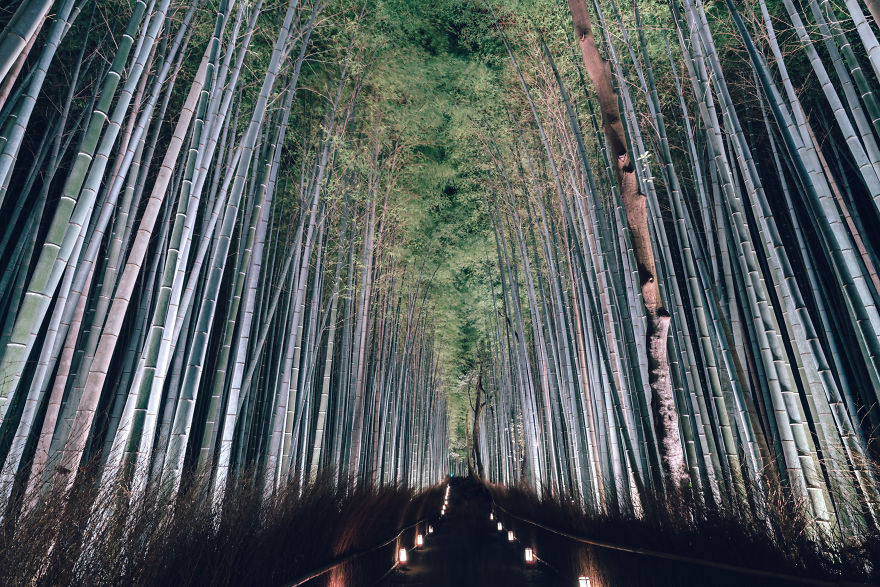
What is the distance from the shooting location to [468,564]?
14.8 ft

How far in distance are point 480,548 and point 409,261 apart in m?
4.20

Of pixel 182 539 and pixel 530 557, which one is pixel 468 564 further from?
pixel 182 539

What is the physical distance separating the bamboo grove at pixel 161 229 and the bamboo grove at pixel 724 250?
200 cm

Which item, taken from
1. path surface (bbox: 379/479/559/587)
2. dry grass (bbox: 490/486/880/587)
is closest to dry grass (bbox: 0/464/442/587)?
path surface (bbox: 379/479/559/587)

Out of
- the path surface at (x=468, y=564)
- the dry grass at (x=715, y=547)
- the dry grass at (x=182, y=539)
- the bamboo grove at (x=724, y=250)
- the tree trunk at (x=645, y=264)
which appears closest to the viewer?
the dry grass at (x=182, y=539)

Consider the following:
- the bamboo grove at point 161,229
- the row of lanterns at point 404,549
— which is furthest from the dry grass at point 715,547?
the bamboo grove at point 161,229

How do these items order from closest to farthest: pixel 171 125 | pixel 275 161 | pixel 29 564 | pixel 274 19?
pixel 29 564, pixel 275 161, pixel 171 125, pixel 274 19

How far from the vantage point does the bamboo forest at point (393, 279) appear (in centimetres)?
161

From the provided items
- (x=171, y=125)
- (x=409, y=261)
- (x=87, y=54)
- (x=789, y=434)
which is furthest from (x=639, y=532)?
(x=409, y=261)

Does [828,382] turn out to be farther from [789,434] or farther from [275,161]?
[275,161]

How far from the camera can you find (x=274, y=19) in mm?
3861

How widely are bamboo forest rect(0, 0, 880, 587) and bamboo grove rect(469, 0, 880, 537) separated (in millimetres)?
29

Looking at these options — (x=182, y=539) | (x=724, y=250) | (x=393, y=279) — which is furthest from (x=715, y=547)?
(x=393, y=279)

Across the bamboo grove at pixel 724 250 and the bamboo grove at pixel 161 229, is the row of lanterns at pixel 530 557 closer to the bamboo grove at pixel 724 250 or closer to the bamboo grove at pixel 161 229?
the bamboo grove at pixel 724 250
